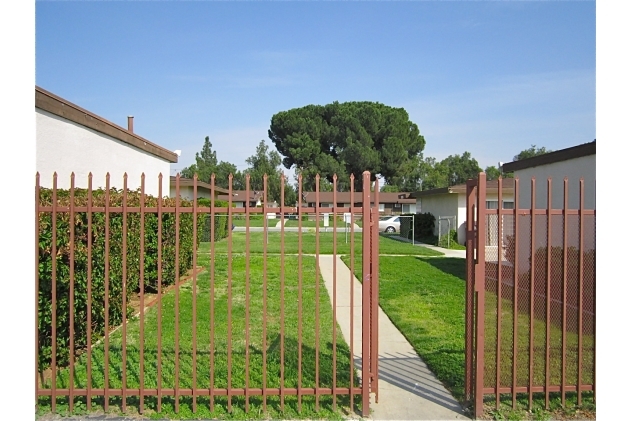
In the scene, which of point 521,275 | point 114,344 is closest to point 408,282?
point 521,275

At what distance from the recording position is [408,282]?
12273 mm

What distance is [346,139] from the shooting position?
5303cm

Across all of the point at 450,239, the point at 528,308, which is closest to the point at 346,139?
the point at 450,239

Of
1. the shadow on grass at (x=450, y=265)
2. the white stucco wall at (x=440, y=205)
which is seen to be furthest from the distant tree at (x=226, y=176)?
the shadow on grass at (x=450, y=265)

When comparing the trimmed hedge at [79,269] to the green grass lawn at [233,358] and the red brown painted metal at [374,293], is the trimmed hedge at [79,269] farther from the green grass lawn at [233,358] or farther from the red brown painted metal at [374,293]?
the red brown painted metal at [374,293]

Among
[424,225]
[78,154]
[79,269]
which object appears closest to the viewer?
[79,269]

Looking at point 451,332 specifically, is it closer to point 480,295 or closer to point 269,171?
point 480,295

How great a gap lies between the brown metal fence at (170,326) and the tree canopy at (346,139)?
43.6 meters

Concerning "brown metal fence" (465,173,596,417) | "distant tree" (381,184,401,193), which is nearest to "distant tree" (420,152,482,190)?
"distant tree" (381,184,401,193)

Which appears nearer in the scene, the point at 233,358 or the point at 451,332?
the point at 233,358

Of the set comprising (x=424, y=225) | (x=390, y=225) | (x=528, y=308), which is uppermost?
(x=424, y=225)

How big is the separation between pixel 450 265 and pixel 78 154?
11513 mm

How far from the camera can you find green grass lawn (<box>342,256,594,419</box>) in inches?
215

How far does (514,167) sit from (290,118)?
4596 centimetres
